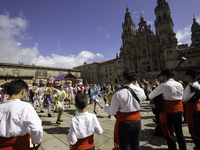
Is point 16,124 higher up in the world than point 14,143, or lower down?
higher up

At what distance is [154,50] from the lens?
40.6 m

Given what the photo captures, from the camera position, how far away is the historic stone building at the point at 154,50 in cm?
3206

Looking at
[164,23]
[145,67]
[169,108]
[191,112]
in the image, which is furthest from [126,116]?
[164,23]

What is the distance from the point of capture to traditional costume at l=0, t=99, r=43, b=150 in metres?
1.34

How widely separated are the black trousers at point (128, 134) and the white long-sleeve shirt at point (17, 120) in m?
1.43

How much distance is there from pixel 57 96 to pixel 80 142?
3.77 metres

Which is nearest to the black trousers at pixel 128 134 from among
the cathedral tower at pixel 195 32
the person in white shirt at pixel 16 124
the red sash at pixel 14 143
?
the person in white shirt at pixel 16 124

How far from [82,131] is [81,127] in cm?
7

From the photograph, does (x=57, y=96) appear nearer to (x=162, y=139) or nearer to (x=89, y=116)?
(x=89, y=116)

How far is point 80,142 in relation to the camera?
1.69 meters

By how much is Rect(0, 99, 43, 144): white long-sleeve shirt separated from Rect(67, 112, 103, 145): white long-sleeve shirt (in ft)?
1.59

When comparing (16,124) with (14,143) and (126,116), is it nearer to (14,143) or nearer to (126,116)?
(14,143)

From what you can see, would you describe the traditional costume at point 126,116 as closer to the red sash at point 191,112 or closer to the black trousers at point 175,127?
the black trousers at point 175,127

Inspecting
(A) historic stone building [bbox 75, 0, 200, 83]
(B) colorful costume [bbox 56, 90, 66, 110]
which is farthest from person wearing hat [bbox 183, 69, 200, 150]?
(A) historic stone building [bbox 75, 0, 200, 83]
